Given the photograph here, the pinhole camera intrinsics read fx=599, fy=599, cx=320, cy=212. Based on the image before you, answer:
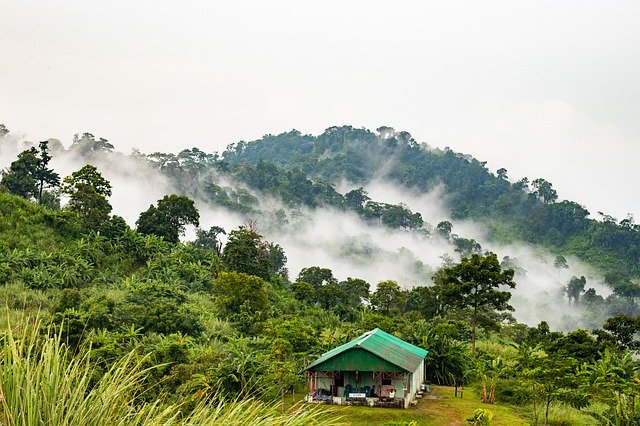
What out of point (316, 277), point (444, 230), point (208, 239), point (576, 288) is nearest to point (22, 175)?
point (208, 239)

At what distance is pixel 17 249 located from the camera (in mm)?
39906

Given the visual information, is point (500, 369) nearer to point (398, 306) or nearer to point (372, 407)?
point (372, 407)

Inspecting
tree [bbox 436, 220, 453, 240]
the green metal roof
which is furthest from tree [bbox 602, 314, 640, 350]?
tree [bbox 436, 220, 453, 240]

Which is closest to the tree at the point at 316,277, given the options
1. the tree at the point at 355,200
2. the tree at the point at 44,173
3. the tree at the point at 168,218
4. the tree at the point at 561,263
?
the tree at the point at 168,218

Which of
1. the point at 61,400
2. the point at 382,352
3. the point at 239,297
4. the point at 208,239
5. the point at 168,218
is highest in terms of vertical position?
the point at 208,239

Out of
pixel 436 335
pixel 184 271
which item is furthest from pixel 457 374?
pixel 184 271

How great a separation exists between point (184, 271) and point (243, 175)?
6639 centimetres

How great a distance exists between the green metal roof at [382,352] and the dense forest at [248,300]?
140cm

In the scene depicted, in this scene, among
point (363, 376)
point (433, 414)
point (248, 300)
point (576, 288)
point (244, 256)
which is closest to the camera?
point (433, 414)

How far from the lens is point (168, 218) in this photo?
171ft

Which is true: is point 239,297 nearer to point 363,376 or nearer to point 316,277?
point 363,376

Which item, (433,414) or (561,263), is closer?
(433,414)

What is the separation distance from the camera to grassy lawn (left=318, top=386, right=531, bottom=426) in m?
19.4

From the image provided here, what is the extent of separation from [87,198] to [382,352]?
31.9 meters
